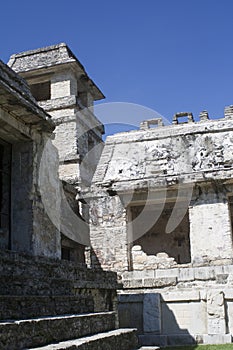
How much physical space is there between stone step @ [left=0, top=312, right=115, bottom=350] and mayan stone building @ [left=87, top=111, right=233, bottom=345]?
4303 millimetres

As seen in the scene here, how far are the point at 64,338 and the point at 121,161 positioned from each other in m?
9.17

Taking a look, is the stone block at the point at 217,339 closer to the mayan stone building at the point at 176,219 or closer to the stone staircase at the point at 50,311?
the mayan stone building at the point at 176,219

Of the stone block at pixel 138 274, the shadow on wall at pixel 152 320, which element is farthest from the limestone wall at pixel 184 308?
the stone block at pixel 138 274

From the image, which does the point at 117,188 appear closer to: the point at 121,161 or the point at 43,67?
the point at 121,161

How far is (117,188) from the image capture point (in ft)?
42.6

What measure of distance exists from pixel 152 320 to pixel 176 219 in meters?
6.55

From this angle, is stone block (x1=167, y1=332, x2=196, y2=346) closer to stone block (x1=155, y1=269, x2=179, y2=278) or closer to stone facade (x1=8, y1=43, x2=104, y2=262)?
stone block (x1=155, y1=269, x2=179, y2=278)

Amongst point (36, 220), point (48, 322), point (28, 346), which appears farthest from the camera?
point (36, 220)

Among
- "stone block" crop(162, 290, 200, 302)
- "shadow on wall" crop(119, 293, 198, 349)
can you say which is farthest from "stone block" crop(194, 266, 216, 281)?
"shadow on wall" crop(119, 293, 198, 349)

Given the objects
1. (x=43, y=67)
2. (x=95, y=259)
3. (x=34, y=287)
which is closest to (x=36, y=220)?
(x=34, y=287)

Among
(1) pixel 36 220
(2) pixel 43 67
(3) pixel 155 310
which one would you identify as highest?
(2) pixel 43 67

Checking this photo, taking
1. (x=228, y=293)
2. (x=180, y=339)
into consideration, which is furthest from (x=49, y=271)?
(x=228, y=293)

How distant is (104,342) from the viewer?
218 inches

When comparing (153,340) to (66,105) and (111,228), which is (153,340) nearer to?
(111,228)
